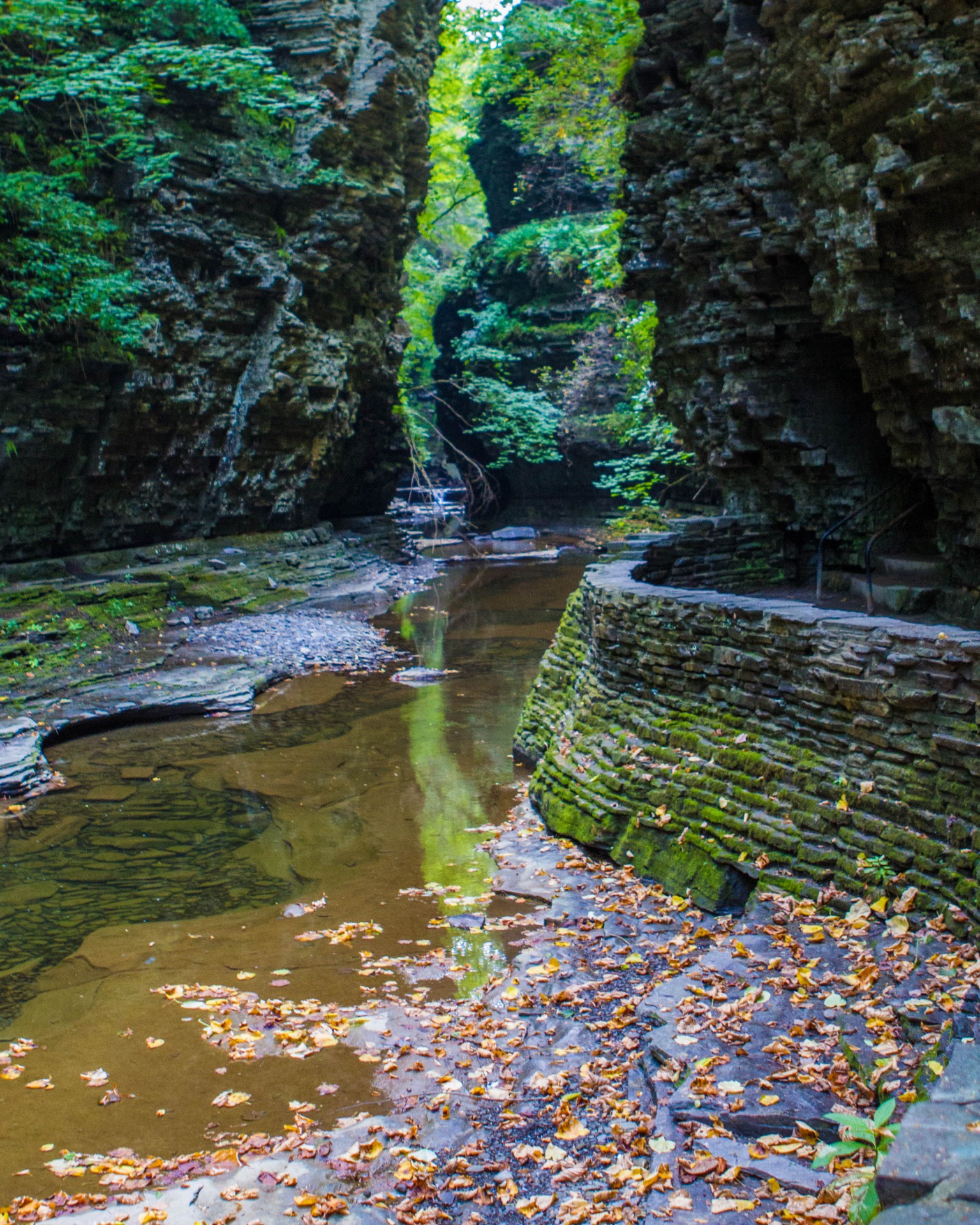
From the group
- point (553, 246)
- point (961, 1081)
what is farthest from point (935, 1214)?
point (553, 246)

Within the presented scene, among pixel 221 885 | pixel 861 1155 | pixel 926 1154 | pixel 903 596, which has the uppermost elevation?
pixel 903 596

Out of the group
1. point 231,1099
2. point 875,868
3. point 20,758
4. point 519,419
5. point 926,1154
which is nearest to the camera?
point 926,1154

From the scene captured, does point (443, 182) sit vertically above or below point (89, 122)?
above

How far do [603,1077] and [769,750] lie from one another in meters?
2.68

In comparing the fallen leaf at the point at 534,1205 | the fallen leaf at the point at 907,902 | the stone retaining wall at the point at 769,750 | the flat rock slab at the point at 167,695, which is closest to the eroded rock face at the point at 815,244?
the stone retaining wall at the point at 769,750

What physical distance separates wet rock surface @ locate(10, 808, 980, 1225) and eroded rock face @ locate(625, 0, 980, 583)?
5.19m

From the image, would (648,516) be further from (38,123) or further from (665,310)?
(38,123)

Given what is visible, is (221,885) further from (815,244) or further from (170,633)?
(170,633)

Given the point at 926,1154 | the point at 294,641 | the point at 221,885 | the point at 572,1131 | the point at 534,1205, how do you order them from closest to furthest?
the point at 926,1154 → the point at 534,1205 → the point at 572,1131 → the point at 221,885 → the point at 294,641

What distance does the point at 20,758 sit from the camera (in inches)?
391

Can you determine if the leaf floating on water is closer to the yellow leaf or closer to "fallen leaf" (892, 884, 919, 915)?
the yellow leaf

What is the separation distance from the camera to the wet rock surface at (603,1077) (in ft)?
11.6

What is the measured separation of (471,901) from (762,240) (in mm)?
7488

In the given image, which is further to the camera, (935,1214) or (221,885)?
(221,885)
